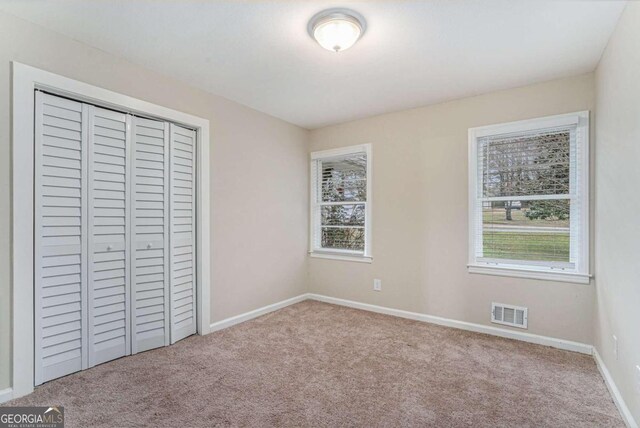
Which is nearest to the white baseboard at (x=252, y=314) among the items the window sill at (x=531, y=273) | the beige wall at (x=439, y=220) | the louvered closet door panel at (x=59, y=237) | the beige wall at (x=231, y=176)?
the beige wall at (x=231, y=176)

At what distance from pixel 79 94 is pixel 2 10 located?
0.56m

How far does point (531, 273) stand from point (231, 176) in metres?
3.10

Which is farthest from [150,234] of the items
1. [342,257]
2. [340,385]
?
[342,257]

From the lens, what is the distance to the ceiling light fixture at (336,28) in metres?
1.96

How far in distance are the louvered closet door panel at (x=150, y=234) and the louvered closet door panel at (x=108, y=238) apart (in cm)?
9

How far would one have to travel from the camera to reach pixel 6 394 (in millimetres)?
1995

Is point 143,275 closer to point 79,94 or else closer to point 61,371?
point 61,371

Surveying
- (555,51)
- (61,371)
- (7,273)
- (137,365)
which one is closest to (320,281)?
(137,365)

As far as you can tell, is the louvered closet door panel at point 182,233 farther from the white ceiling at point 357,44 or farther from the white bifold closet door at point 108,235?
the white ceiling at point 357,44

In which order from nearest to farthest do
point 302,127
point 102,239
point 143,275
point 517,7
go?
point 517,7 → point 102,239 → point 143,275 → point 302,127

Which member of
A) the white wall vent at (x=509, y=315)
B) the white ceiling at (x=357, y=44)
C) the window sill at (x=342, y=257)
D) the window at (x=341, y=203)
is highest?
the white ceiling at (x=357, y=44)

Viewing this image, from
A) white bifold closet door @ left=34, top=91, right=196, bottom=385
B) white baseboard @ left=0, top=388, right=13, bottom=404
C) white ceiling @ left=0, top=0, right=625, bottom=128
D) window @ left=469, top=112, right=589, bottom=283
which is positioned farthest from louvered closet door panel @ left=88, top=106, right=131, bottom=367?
window @ left=469, top=112, right=589, bottom=283

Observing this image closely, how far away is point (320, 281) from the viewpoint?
444cm

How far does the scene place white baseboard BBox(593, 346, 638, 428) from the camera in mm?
1787
